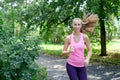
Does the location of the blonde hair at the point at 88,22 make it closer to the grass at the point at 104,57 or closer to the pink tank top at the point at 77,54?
the pink tank top at the point at 77,54

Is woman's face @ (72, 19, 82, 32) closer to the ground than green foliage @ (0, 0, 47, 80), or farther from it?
farther from it

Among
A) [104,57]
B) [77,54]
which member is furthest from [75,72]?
[104,57]

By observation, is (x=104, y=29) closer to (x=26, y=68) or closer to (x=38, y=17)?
(x=38, y=17)

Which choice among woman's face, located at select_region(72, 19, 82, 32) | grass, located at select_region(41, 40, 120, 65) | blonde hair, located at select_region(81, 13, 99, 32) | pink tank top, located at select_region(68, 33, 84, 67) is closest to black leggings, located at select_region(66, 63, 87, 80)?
pink tank top, located at select_region(68, 33, 84, 67)

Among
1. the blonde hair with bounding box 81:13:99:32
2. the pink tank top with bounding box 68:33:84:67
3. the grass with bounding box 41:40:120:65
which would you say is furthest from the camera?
the grass with bounding box 41:40:120:65

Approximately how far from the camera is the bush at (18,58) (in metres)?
4.95

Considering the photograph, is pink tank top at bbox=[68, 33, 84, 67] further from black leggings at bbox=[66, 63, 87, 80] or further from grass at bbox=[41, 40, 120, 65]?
grass at bbox=[41, 40, 120, 65]

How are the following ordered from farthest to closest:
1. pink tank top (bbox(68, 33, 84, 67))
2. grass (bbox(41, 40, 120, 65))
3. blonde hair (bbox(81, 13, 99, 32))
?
grass (bbox(41, 40, 120, 65)) < blonde hair (bbox(81, 13, 99, 32)) < pink tank top (bbox(68, 33, 84, 67))

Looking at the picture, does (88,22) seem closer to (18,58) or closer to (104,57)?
(18,58)

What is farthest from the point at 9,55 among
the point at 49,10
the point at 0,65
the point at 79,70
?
the point at 49,10

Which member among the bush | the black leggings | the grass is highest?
the bush

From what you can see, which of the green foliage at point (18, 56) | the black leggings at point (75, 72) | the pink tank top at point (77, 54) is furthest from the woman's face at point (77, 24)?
the green foliage at point (18, 56)

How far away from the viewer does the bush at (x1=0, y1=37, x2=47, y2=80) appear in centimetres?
495

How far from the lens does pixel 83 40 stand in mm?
5066
